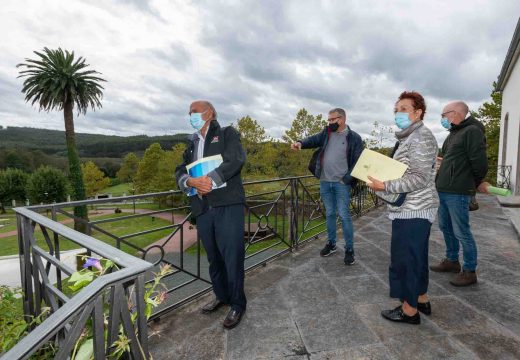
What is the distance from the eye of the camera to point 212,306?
2.72 meters

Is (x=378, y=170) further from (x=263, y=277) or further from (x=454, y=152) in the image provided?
(x=263, y=277)

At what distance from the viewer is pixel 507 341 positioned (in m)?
2.21

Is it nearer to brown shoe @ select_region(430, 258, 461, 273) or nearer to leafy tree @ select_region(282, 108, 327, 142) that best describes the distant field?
leafy tree @ select_region(282, 108, 327, 142)

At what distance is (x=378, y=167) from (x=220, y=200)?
1294mm

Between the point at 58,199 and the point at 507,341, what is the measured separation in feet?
178

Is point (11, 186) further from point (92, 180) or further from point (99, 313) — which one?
point (99, 313)

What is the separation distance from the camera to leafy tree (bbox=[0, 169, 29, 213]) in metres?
49.6

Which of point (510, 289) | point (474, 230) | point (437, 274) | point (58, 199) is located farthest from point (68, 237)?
point (58, 199)

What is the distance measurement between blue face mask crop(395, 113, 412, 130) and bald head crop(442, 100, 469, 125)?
1.09 metres

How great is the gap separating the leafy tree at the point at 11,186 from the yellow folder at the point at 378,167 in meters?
63.4

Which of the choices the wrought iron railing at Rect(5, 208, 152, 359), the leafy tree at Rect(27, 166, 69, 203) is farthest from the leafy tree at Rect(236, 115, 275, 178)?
the leafy tree at Rect(27, 166, 69, 203)

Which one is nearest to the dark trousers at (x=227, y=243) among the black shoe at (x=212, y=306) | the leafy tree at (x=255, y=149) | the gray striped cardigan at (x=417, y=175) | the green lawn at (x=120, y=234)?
the black shoe at (x=212, y=306)

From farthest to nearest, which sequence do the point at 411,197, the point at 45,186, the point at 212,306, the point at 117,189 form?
the point at 117,189 < the point at 45,186 < the point at 212,306 < the point at 411,197

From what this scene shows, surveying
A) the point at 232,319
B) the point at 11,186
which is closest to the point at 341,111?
the point at 232,319
